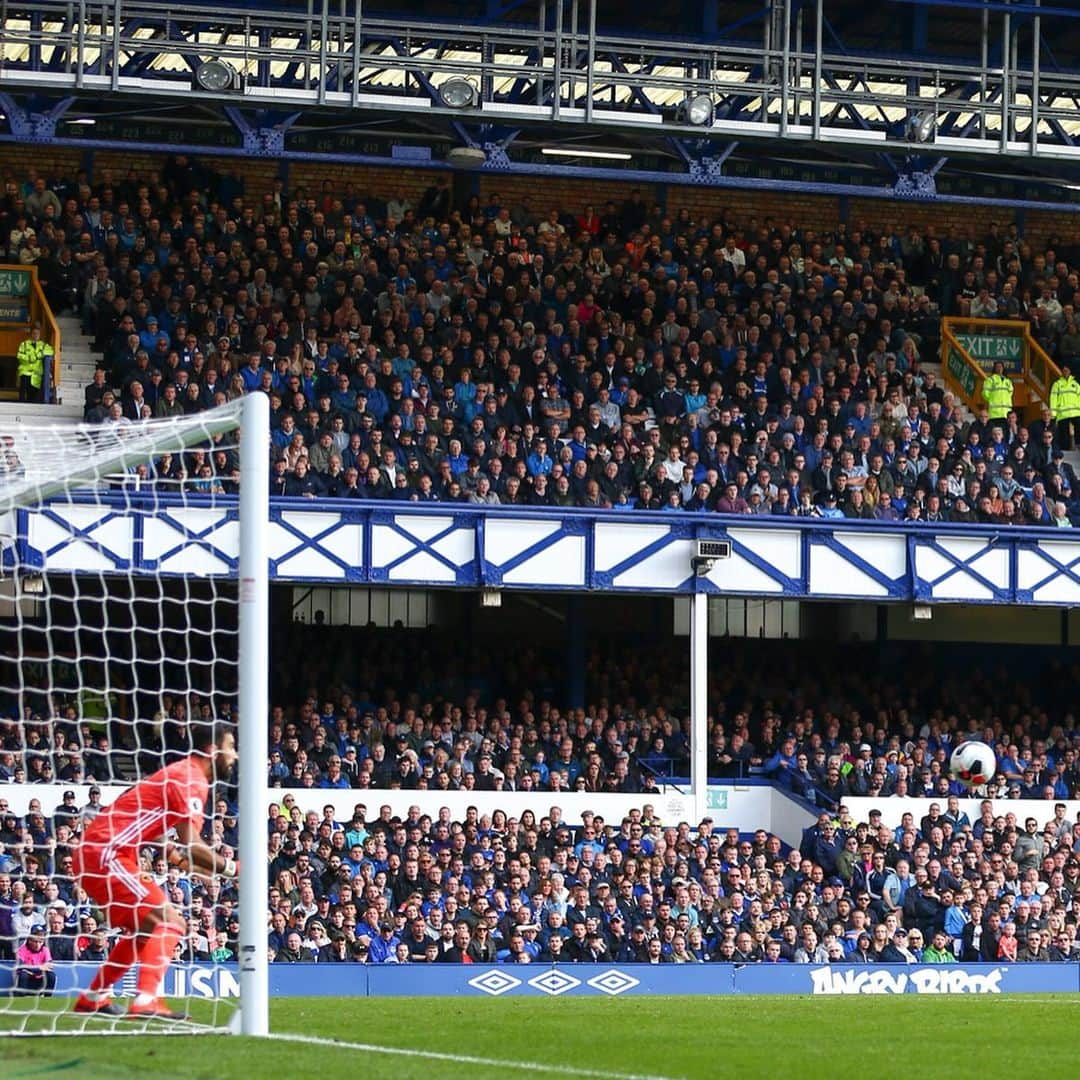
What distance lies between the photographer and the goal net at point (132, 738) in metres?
11.2

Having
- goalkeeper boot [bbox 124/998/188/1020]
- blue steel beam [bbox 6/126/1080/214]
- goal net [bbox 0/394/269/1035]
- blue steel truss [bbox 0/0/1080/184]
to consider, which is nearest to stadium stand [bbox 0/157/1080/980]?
goal net [bbox 0/394/269/1035]

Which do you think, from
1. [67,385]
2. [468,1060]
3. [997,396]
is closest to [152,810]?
[468,1060]

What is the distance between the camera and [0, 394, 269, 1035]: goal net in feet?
36.7

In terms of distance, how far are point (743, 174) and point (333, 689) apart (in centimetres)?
1023

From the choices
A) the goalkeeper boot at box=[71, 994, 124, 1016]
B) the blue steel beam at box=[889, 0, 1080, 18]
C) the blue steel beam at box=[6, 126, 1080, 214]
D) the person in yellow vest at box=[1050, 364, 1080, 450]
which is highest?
the blue steel beam at box=[889, 0, 1080, 18]

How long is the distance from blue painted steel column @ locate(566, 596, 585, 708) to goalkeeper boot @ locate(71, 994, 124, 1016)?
1608 centimetres

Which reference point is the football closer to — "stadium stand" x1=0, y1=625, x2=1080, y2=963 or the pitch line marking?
"stadium stand" x1=0, y1=625, x2=1080, y2=963

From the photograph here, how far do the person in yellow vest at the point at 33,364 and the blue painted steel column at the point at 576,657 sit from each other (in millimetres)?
7155

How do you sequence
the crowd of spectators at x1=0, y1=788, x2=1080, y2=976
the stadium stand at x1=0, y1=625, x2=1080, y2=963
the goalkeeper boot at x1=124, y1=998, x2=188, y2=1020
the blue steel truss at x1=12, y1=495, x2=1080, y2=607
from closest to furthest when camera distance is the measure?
the goalkeeper boot at x1=124, y1=998, x2=188, y2=1020 → the crowd of spectators at x1=0, y1=788, x2=1080, y2=976 → the stadium stand at x1=0, y1=625, x2=1080, y2=963 → the blue steel truss at x1=12, y1=495, x2=1080, y2=607

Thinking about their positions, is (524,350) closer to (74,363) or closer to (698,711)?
(698,711)

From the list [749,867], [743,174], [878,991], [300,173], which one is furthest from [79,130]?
[878,991]

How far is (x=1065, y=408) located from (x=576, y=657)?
304 inches

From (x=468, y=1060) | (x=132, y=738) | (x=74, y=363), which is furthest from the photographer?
(x=74, y=363)

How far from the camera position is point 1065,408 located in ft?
98.6
